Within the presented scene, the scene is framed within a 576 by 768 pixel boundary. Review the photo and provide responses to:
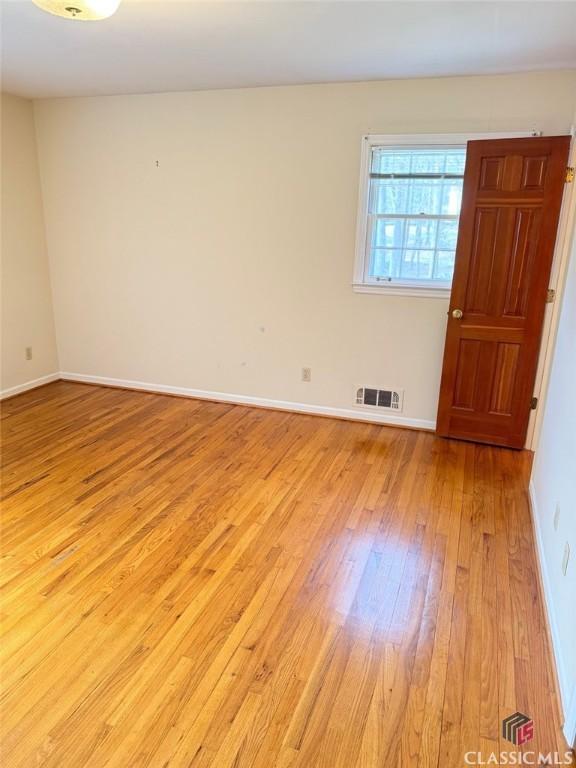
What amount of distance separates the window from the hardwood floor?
136 centimetres

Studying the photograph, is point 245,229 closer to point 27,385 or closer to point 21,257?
point 21,257

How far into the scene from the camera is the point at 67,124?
14.4 ft

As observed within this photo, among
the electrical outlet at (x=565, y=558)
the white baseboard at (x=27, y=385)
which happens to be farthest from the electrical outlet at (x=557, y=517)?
the white baseboard at (x=27, y=385)

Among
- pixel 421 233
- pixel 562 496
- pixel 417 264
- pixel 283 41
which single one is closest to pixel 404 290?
pixel 417 264

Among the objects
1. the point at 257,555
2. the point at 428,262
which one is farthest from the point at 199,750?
the point at 428,262

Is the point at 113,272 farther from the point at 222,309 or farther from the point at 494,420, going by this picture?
the point at 494,420

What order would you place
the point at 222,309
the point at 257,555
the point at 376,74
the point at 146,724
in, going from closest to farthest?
the point at 146,724 → the point at 257,555 → the point at 376,74 → the point at 222,309

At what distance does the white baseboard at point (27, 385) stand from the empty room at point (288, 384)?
0.02 m

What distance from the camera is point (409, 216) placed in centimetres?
366

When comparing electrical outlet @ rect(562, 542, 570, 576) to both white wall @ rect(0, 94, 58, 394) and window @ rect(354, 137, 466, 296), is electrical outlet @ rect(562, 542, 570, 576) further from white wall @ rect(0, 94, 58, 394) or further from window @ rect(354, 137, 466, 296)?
white wall @ rect(0, 94, 58, 394)

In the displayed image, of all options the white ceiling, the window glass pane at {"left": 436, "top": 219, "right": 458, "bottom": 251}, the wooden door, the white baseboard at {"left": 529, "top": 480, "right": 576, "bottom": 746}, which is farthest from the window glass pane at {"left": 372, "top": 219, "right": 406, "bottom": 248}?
the white baseboard at {"left": 529, "top": 480, "right": 576, "bottom": 746}

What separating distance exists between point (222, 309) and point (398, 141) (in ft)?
6.38

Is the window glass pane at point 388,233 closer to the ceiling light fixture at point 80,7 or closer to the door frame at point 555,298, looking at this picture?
the door frame at point 555,298

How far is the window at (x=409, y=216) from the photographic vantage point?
354cm
